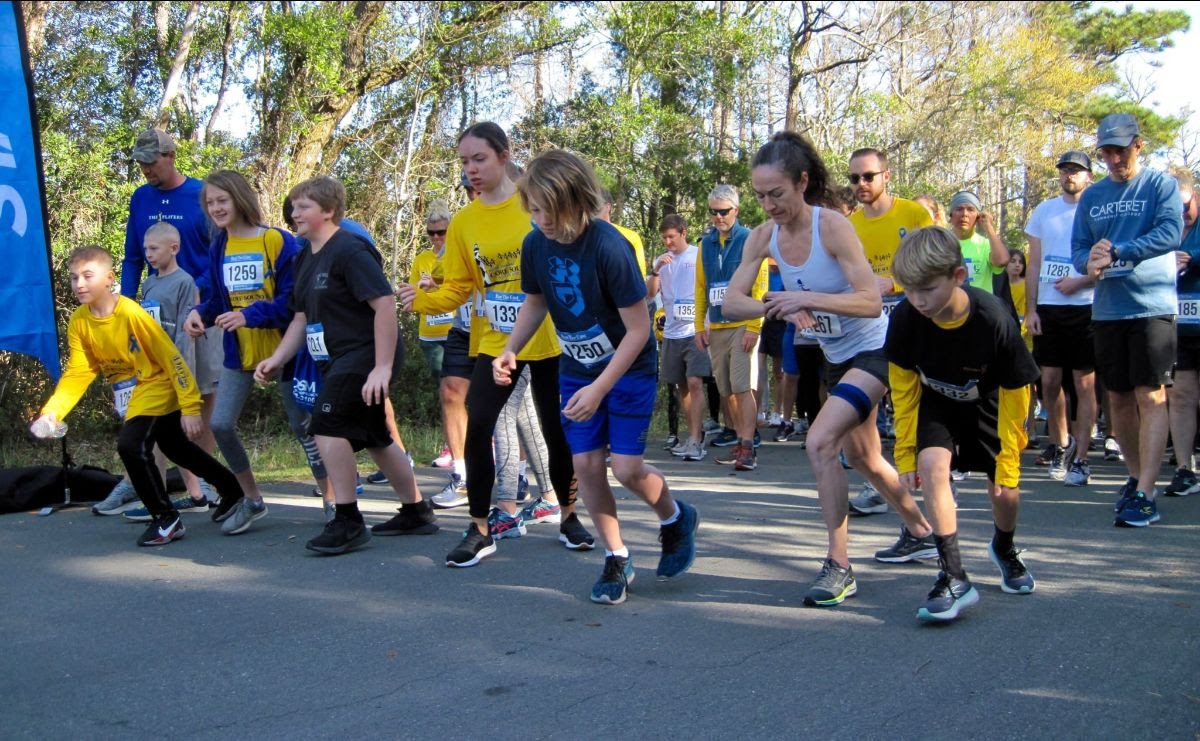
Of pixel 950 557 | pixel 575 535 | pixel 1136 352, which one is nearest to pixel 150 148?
pixel 575 535

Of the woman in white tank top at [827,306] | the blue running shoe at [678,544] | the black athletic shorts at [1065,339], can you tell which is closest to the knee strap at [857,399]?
the woman in white tank top at [827,306]

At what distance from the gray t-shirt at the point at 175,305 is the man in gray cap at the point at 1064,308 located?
224 inches

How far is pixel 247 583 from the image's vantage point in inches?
203

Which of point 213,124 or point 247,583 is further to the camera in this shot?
Result: point 213,124

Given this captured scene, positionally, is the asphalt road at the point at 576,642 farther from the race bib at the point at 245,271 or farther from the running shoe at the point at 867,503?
the race bib at the point at 245,271

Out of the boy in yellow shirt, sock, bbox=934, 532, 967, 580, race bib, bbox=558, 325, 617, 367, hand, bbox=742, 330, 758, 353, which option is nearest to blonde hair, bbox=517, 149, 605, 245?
race bib, bbox=558, 325, 617, 367

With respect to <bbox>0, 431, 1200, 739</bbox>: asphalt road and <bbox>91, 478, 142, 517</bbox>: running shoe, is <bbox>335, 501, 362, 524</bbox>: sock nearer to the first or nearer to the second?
<bbox>0, 431, 1200, 739</bbox>: asphalt road

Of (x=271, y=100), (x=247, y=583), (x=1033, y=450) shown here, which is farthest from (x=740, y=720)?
(x=271, y=100)

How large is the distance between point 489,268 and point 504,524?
1.43 metres

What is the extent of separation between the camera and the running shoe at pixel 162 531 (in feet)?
19.6

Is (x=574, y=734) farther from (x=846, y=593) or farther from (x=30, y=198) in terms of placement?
(x=30, y=198)

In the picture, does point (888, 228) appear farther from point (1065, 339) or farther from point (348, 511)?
point (348, 511)

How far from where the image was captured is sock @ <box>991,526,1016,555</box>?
4762mm

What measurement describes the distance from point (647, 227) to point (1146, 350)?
15.7 m
